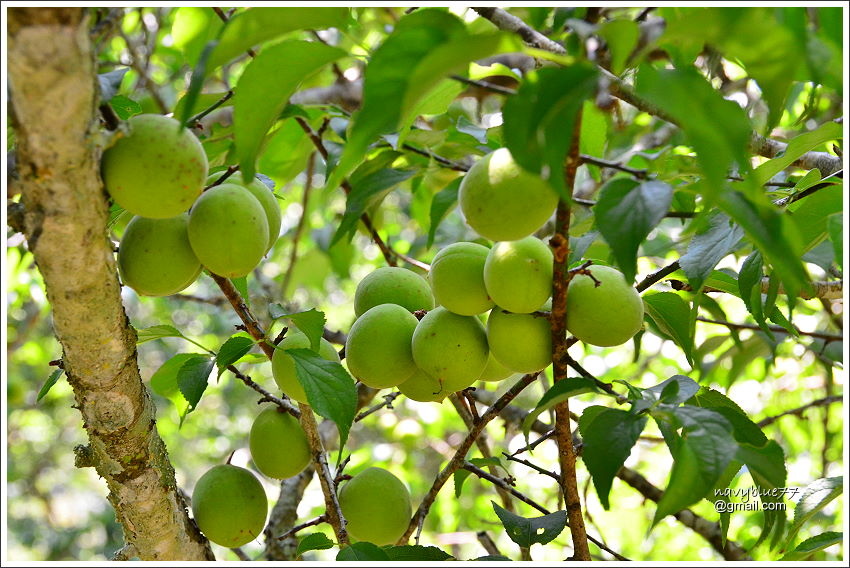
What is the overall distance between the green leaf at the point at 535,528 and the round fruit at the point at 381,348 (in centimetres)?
23

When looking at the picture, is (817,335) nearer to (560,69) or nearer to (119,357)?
(560,69)

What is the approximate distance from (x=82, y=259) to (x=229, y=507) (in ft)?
1.57

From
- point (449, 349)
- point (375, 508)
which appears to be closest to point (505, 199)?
point (449, 349)

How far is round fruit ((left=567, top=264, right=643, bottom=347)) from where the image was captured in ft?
2.65

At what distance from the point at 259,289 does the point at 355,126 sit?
1.46 m

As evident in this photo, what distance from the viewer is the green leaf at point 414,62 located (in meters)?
0.51

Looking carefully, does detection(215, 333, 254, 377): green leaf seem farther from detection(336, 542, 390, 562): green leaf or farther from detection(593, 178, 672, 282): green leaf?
detection(593, 178, 672, 282): green leaf

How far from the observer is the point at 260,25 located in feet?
2.18

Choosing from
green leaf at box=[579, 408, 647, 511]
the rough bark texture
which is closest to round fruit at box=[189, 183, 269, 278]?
the rough bark texture

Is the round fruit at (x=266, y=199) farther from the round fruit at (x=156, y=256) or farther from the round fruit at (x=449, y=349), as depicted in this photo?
the round fruit at (x=449, y=349)

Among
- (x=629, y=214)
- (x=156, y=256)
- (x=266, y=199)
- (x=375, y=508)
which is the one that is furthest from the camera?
(x=375, y=508)

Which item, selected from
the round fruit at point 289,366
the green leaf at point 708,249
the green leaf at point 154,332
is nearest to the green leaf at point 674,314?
the green leaf at point 708,249

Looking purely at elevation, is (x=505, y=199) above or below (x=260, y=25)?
below

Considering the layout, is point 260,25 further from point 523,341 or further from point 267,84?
point 523,341
